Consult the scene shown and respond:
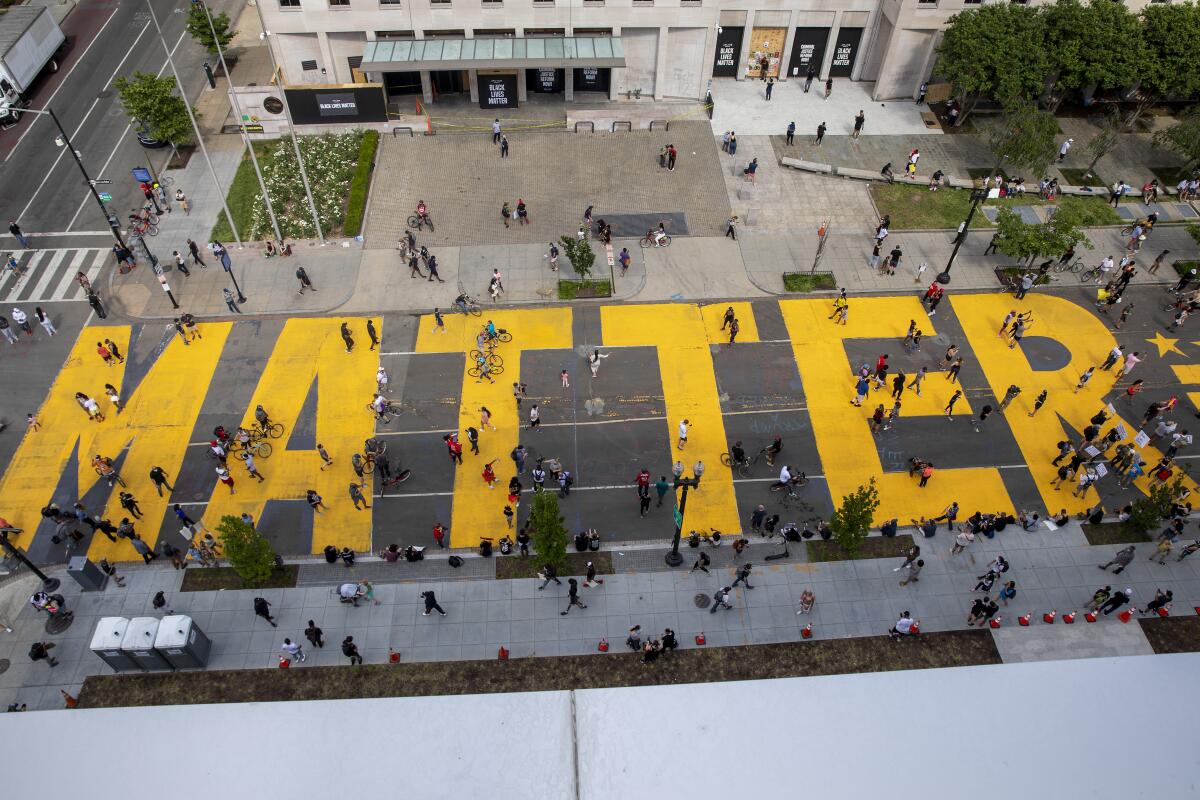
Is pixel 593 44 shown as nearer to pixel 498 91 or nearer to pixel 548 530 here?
pixel 498 91

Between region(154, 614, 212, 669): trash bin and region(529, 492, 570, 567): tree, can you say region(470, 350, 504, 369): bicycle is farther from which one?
region(154, 614, 212, 669): trash bin

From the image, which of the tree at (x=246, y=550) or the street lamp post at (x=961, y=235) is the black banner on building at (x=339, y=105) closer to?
the tree at (x=246, y=550)

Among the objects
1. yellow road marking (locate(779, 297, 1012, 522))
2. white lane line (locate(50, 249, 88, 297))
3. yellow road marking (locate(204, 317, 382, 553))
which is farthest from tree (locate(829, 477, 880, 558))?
white lane line (locate(50, 249, 88, 297))

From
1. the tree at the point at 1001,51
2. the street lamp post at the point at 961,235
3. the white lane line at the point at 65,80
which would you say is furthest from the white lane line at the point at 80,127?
the tree at the point at 1001,51

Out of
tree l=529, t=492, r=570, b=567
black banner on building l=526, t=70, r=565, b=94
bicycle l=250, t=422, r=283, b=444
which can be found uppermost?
black banner on building l=526, t=70, r=565, b=94

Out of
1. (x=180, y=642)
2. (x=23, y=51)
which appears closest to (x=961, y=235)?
(x=180, y=642)

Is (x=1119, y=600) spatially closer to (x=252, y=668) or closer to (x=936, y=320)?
(x=936, y=320)

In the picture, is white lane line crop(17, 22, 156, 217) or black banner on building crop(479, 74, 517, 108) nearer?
white lane line crop(17, 22, 156, 217)
